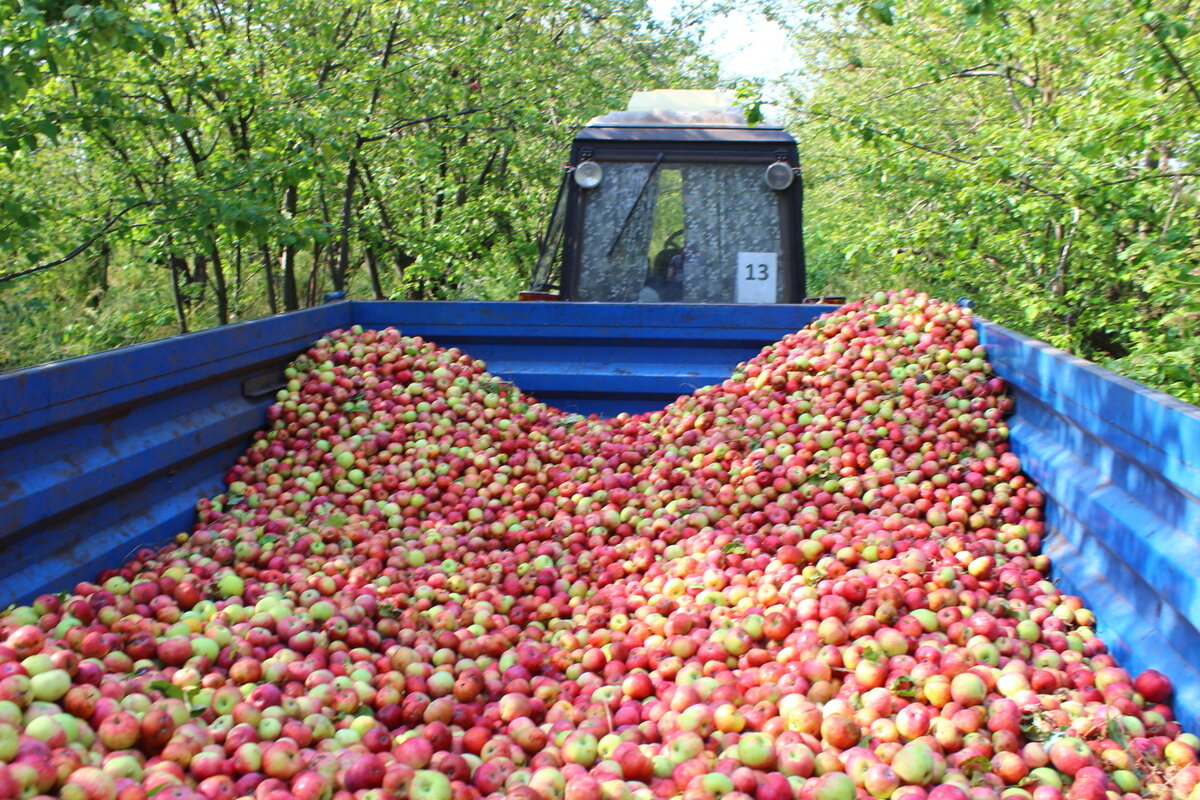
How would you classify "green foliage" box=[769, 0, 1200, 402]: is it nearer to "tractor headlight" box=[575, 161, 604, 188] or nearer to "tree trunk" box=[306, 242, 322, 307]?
"tractor headlight" box=[575, 161, 604, 188]

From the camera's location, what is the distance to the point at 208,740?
2539 millimetres

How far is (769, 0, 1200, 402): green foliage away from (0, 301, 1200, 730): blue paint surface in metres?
2.01

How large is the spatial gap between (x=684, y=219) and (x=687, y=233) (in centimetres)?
9

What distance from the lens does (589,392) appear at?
17.5 feet

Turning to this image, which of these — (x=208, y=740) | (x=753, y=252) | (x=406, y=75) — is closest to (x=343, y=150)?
(x=406, y=75)

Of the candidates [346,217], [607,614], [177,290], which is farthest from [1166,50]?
[177,290]

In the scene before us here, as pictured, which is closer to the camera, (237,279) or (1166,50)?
(1166,50)

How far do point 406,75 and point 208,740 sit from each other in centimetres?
880

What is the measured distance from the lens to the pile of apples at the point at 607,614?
8.00 feet

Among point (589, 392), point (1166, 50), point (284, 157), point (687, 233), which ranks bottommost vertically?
point (589, 392)

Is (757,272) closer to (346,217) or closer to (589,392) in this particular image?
(589,392)

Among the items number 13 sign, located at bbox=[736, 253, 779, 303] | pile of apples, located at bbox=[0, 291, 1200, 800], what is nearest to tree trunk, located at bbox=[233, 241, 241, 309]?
pile of apples, located at bbox=[0, 291, 1200, 800]

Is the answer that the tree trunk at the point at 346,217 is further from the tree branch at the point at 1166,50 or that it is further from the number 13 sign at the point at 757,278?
Result: the tree branch at the point at 1166,50

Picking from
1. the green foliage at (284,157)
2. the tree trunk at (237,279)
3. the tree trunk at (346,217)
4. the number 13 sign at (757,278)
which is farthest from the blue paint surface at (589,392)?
the tree trunk at (237,279)
